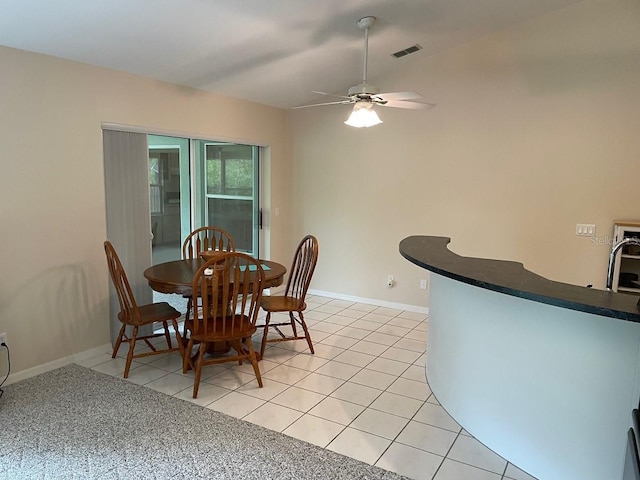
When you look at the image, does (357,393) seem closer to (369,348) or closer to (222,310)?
(369,348)

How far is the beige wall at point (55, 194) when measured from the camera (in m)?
3.15

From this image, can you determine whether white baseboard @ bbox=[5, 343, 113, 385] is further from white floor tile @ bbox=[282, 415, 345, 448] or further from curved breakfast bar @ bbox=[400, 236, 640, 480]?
curved breakfast bar @ bbox=[400, 236, 640, 480]

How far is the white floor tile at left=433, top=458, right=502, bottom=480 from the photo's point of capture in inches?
89.2

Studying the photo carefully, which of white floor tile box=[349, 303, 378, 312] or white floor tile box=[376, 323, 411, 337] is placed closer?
white floor tile box=[376, 323, 411, 337]

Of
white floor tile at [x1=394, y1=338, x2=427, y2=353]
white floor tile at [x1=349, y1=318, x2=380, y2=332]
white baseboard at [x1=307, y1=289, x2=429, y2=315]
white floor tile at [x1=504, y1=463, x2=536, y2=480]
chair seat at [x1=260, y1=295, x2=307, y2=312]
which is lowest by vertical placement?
white floor tile at [x1=349, y1=318, x2=380, y2=332]

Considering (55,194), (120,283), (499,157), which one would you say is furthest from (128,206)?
(499,157)

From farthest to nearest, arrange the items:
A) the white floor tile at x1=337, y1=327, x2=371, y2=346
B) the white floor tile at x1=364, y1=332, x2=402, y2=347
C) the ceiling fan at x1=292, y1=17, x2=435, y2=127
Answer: the white floor tile at x1=337, y1=327, x2=371, y2=346 → the white floor tile at x1=364, y1=332, x2=402, y2=347 → the ceiling fan at x1=292, y1=17, x2=435, y2=127

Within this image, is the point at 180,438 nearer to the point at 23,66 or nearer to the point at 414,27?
the point at 23,66

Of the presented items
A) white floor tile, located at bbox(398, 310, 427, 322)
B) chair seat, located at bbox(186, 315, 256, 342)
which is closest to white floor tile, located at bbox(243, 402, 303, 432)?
chair seat, located at bbox(186, 315, 256, 342)

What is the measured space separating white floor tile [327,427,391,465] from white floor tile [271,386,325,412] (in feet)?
1.23

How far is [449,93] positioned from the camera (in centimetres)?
480

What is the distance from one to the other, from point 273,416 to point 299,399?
0.29 metres

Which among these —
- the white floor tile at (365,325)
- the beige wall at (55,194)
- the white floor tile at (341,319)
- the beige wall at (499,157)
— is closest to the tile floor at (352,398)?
the white floor tile at (365,325)

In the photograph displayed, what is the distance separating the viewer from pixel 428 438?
2.62 meters
